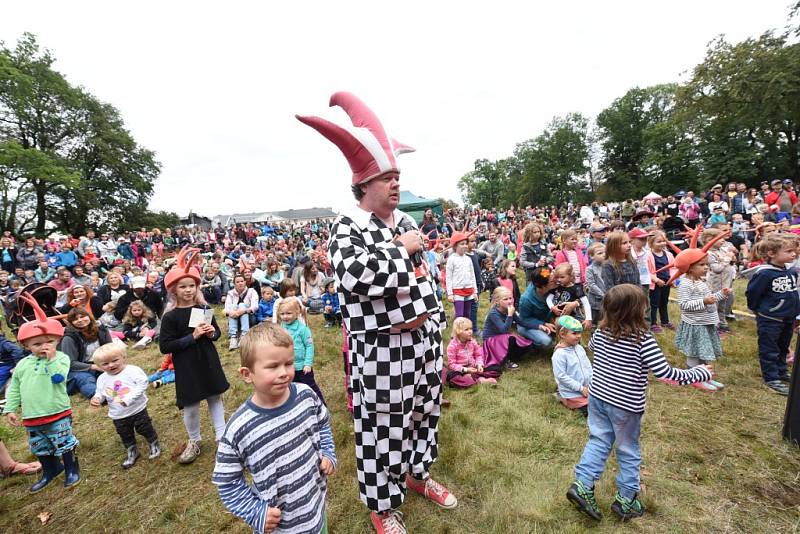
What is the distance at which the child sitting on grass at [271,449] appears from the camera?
61.3 inches

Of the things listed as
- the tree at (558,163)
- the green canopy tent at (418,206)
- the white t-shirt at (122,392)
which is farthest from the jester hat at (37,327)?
the tree at (558,163)

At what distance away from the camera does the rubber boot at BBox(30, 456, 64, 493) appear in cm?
311

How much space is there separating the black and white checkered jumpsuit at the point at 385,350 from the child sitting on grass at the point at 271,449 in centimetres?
37

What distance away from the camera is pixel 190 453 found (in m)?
3.35

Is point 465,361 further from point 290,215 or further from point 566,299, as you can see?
point 290,215

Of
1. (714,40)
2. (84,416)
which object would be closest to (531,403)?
(84,416)

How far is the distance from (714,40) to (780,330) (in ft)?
68.2

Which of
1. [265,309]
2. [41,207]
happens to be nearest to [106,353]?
[265,309]

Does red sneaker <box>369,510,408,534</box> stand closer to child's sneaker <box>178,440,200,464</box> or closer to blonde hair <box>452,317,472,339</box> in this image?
child's sneaker <box>178,440,200,464</box>

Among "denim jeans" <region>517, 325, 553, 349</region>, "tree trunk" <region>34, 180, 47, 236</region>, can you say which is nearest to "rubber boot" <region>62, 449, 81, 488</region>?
"denim jeans" <region>517, 325, 553, 349</region>

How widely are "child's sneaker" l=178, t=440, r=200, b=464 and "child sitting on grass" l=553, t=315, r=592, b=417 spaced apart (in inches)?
143

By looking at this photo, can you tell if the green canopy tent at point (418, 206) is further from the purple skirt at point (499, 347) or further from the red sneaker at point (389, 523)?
the red sneaker at point (389, 523)

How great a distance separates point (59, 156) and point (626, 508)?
38413mm

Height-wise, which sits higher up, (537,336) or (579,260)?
(579,260)
